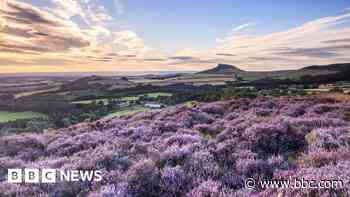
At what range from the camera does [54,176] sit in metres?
4.38

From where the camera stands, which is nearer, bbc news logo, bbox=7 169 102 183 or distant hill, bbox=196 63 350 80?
bbc news logo, bbox=7 169 102 183

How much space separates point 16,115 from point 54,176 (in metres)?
8.04

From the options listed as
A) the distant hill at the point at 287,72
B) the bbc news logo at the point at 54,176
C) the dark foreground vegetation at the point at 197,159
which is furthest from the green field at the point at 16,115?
the distant hill at the point at 287,72

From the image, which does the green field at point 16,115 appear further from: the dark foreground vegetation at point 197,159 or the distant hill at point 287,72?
the distant hill at point 287,72

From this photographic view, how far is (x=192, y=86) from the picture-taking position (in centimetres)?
1531

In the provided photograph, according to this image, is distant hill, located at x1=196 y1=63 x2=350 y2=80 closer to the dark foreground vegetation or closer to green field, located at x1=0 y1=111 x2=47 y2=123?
the dark foreground vegetation

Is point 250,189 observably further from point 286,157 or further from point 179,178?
point 286,157

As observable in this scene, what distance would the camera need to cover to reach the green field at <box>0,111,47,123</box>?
1040cm

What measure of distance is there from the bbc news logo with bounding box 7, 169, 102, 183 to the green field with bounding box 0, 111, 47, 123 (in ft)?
22.7

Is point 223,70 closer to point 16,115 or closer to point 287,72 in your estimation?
point 287,72

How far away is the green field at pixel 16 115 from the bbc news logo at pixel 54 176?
22.7 ft

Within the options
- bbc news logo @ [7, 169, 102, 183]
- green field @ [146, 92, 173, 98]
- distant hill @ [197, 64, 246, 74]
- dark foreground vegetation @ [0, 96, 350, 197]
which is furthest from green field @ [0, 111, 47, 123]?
distant hill @ [197, 64, 246, 74]

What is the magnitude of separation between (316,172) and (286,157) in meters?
1.38

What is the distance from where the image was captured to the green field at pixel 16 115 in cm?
1040
